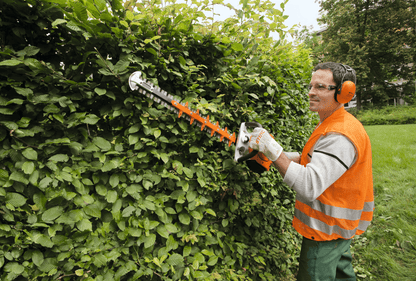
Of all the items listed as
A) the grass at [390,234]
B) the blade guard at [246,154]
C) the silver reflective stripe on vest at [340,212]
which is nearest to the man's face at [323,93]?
the blade guard at [246,154]

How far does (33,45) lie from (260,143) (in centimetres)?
150

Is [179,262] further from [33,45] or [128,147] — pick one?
[33,45]

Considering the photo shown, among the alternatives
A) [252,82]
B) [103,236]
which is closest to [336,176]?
[252,82]

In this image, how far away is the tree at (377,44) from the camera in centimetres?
2391

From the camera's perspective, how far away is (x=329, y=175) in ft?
4.32

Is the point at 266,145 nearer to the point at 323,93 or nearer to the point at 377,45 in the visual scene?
the point at 323,93

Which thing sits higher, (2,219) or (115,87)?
(115,87)

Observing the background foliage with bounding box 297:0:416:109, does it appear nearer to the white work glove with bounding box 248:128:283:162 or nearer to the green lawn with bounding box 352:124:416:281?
the green lawn with bounding box 352:124:416:281

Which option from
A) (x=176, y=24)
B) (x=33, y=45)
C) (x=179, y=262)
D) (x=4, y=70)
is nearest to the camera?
(x=4, y=70)

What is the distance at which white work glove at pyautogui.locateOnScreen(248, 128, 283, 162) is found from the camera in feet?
4.51

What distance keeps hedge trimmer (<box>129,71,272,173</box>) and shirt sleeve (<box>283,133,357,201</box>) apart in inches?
11.9

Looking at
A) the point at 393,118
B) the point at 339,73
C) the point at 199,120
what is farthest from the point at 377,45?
the point at 199,120

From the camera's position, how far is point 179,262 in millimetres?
1616

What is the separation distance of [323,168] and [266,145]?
1.19 ft
